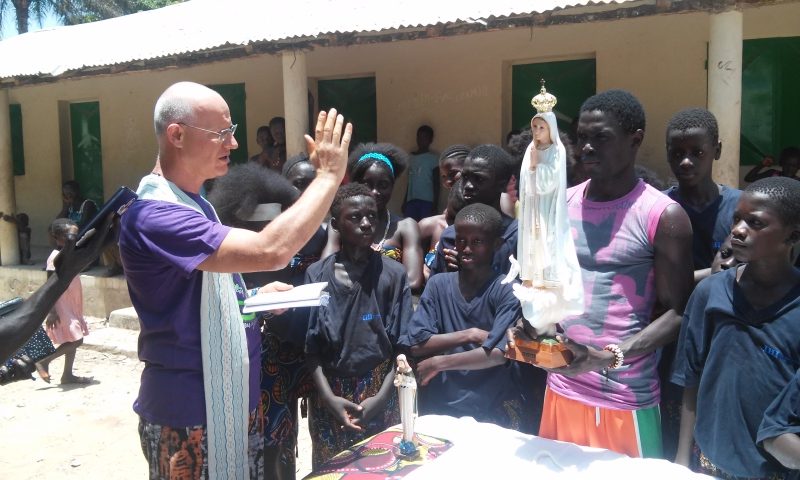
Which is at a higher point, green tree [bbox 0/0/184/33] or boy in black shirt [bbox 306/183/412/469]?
green tree [bbox 0/0/184/33]

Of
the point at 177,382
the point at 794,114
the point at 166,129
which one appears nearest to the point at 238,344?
the point at 177,382

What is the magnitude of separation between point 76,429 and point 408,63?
5.25m

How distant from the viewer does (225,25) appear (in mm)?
7500

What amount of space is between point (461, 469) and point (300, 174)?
2372 millimetres

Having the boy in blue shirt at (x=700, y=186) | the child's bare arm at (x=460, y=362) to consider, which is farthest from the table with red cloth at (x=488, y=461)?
the boy in blue shirt at (x=700, y=186)

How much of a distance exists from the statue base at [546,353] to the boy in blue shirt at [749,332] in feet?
1.49

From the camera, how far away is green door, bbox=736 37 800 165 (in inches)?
253

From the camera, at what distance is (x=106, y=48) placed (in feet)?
26.8

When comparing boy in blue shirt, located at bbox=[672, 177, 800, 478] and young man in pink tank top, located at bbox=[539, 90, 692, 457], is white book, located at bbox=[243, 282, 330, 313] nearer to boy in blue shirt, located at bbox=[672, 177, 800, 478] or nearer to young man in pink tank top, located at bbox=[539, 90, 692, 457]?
young man in pink tank top, located at bbox=[539, 90, 692, 457]

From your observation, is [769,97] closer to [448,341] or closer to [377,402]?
[448,341]

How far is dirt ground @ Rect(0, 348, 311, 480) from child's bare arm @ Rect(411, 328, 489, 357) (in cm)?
183

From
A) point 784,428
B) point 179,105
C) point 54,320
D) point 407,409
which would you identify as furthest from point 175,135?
point 54,320

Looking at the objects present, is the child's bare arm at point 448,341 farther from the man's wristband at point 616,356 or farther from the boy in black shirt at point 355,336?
the man's wristband at point 616,356

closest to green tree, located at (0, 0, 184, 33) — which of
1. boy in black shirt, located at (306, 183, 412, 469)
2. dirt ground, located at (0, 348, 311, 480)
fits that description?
dirt ground, located at (0, 348, 311, 480)
